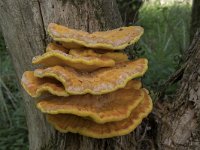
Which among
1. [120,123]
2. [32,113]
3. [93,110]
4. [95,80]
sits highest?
[95,80]

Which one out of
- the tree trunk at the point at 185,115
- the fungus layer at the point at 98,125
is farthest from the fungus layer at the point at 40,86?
the tree trunk at the point at 185,115

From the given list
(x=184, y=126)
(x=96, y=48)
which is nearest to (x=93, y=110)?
(x=96, y=48)

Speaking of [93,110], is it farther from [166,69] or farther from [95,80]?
[166,69]

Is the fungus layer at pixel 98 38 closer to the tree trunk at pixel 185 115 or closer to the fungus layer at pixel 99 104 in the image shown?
the fungus layer at pixel 99 104

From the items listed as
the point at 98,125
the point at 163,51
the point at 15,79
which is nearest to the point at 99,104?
the point at 98,125

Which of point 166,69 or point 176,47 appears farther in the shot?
point 176,47

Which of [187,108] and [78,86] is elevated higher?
[78,86]

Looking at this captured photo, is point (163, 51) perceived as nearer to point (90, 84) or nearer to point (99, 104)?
point (99, 104)
